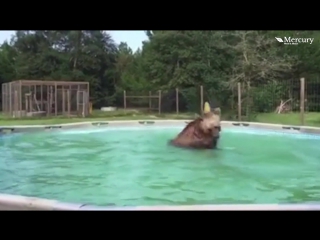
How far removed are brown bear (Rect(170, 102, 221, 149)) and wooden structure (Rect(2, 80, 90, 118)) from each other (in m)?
1.21

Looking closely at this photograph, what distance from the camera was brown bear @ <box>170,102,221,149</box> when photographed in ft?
14.9

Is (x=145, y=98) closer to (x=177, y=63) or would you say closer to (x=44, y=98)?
(x=177, y=63)

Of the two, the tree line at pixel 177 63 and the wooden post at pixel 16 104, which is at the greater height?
the tree line at pixel 177 63

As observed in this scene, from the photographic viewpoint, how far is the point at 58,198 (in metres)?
2.80

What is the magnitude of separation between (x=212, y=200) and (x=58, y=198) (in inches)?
39.1

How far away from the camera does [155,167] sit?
3.56m

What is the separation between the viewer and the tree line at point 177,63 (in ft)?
11.5

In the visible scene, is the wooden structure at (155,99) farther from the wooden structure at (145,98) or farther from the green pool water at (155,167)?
the green pool water at (155,167)

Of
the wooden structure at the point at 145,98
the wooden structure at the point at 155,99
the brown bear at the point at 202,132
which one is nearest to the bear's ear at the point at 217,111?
the brown bear at the point at 202,132

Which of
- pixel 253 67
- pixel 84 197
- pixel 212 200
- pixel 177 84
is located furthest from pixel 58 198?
pixel 253 67

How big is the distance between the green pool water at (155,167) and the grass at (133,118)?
0.53 ft

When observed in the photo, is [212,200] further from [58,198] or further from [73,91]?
[73,91]

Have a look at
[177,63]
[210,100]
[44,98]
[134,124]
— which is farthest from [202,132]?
[44,98]

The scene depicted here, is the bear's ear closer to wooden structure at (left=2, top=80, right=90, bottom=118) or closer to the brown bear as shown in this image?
the brown bear
